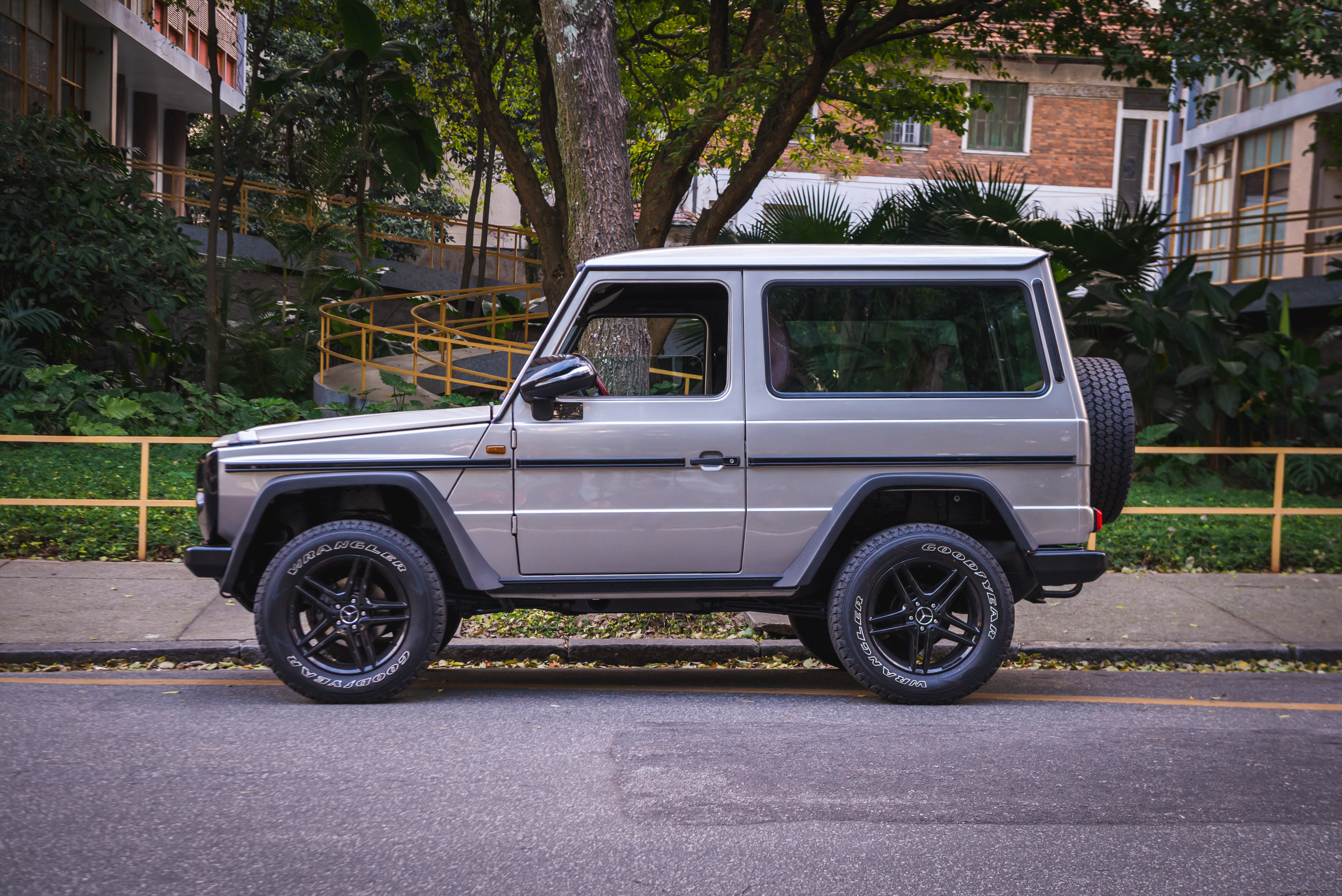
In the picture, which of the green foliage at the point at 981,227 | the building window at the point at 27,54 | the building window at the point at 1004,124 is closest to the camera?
the green foliage at the point at 981,227

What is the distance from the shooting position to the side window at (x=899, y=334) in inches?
214

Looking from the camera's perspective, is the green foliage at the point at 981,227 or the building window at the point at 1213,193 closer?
the green foliage at the point at 981,227

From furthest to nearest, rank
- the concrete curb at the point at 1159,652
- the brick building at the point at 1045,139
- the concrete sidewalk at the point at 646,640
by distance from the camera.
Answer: the brick building at the point at 1045,139
the concrete curb at the point at 1159,652
the concrete sidewalk at the point at 646,640

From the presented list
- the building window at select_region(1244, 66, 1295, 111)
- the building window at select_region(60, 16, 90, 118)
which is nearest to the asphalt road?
the building window at select_region(60, 16, 90, 118)

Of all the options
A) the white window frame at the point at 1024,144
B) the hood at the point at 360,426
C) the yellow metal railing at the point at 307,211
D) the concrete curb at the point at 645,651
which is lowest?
the concrete curb at the point at 645,651

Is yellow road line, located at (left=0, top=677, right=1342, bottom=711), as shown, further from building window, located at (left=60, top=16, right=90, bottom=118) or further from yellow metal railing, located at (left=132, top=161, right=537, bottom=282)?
building window, located at (left=60, top=16, right=90, bottom=118)

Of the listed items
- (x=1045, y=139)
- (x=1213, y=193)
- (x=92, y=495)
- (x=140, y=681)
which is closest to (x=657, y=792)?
(x=140, y=681)

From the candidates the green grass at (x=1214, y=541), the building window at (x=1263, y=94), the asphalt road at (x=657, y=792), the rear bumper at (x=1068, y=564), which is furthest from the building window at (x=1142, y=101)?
the rear bumper at (x=1068, y=564)

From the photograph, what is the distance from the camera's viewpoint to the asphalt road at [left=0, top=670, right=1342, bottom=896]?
3.45 metres

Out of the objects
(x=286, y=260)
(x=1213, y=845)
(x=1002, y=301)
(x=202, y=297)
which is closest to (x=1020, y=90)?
(x=286, y=260)

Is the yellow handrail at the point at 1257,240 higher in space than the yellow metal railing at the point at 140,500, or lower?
higher

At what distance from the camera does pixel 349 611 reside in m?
5.25

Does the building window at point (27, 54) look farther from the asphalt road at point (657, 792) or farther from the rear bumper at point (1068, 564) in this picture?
the rear bumper at point (1068, 564)

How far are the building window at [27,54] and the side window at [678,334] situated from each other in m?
14.7
